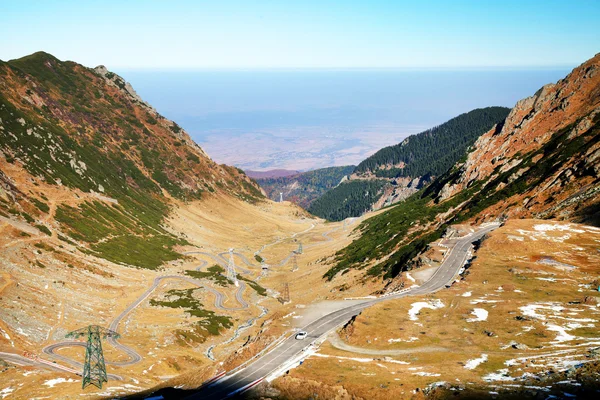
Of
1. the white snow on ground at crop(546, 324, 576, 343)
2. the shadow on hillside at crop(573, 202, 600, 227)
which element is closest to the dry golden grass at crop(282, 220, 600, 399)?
the white snow on ground at crop(546, 324, 576, 343)

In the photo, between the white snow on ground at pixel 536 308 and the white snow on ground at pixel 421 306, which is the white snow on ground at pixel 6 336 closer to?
the white snow on ground at pixel 421 306

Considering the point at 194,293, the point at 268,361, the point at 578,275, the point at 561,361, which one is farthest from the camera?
the point at 194,293

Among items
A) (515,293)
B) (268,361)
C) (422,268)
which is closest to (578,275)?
(515,293)

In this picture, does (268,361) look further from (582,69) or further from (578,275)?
(582,69)

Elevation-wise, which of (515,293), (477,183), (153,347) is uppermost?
(477,183)

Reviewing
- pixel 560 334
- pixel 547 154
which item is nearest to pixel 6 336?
pixel 560 334

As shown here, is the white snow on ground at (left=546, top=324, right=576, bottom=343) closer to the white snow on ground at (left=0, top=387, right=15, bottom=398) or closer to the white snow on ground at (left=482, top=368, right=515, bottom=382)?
the white snow on ground at (left=482, top=368, right=515, bottom=382)
